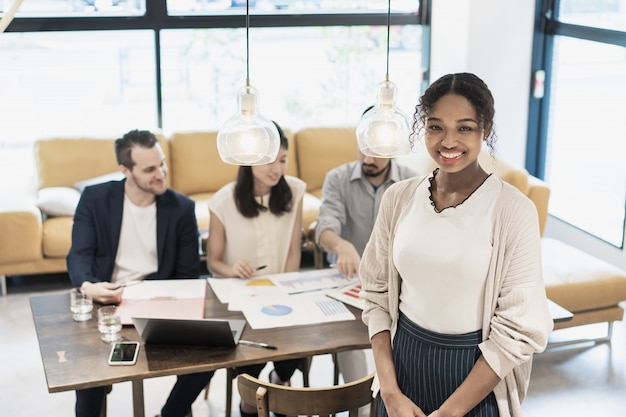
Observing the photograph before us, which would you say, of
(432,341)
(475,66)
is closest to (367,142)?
(432,341)

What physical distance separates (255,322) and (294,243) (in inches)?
31.2

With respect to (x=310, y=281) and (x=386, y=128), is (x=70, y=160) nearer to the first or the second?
(x=310, y=281)

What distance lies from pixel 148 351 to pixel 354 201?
137 cm

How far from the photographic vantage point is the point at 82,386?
2.49 meters

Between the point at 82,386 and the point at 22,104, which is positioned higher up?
the point at 22,104

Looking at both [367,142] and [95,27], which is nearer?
[367,142]

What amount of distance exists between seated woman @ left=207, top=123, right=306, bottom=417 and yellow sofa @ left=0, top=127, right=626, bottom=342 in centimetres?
50

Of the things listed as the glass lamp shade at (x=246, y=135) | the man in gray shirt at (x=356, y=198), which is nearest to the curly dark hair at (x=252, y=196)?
the man in gray shirt at (x=356, y=198)

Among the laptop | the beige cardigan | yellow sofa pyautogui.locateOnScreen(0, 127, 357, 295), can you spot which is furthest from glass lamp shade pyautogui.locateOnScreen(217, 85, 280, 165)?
yellow sofa pyautogui.locateOnScreen(0, 127, 357, 295)

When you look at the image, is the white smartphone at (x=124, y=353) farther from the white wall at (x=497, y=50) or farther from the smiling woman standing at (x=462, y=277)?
the white wall at (x=497, y=50)

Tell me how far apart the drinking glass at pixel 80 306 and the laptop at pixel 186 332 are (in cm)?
32

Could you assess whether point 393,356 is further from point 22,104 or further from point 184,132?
point 22,104

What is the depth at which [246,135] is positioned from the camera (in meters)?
2.66

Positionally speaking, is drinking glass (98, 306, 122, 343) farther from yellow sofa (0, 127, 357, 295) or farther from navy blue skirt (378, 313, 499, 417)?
yellow sofa (0, 127, 357, 295)
